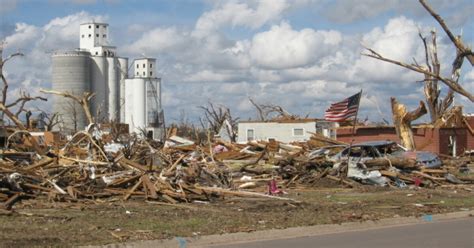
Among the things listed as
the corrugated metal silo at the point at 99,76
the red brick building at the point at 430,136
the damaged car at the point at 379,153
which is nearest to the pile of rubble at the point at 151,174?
the damaged car at the point at 379,153

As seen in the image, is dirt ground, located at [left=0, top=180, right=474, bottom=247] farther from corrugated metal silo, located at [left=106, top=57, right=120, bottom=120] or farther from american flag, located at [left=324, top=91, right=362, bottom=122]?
corrugated metal silo, located at [left=106, top=57, right=120, bottom=120]

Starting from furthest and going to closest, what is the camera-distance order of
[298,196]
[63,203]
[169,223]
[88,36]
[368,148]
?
1. [88,36]
2. [368,148]
3. [298,196]
4. [63,203]
5. [169,223]

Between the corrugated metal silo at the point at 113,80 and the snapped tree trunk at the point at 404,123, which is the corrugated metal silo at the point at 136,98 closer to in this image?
the corrugated metal silo at the point at 113,80

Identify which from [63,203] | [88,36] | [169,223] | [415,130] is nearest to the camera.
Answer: [169,223]

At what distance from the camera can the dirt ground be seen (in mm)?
12062

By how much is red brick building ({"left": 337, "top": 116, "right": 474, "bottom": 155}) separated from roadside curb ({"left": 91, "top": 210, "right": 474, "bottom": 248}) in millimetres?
26107

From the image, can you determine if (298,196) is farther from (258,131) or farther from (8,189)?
(258,131)

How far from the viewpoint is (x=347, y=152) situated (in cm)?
2725

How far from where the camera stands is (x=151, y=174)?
19.6 m

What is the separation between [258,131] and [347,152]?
1077 inches

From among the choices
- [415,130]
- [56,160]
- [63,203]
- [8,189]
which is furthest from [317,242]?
[415,130]

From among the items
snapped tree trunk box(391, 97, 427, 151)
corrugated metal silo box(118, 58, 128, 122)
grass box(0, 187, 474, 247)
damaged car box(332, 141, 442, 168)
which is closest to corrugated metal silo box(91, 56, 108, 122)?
corrugated metal silo box(118, 58, 128, 122)

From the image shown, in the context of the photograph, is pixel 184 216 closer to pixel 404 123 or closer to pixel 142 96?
pixel 404 123

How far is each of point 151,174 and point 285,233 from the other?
709 cm
